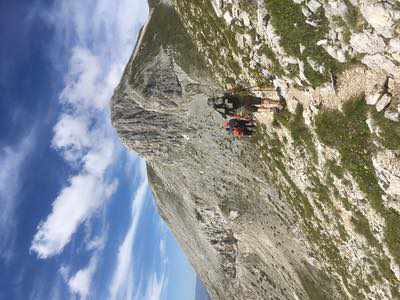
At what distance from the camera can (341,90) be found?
20.6 meters

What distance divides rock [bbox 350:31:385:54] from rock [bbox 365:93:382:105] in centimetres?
235

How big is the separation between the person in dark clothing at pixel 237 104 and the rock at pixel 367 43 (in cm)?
1122

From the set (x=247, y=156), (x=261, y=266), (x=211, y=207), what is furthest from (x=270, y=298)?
(x=247, y=156)

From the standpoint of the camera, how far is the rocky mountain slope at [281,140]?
63.0 feet

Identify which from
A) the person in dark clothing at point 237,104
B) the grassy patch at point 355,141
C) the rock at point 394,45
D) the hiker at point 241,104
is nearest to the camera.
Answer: the rock at point 394,45

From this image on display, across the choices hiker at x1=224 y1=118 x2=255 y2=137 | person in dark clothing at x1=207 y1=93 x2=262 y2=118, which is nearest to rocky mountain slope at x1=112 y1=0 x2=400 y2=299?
person in dark clothing at x1=207 y1=93 x2=262 y2=118

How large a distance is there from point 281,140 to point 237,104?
225 inches

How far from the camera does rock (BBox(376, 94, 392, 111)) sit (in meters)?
18.0

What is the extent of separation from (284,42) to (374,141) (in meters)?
8.88

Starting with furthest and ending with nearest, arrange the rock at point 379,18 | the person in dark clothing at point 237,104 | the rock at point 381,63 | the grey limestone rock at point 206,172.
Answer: the grey limestone rock at point 206,172
the person in dark clothing at point 237,104
the rock at point 381,63
the rock at point 379,18

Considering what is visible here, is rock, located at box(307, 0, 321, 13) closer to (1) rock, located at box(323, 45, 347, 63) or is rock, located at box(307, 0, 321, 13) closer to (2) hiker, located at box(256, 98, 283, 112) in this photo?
(1) rock, located at box(323, 45, 347, 63)

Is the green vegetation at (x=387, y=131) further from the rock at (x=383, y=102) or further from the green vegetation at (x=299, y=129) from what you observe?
the green vegetation at (x=299, y=129)

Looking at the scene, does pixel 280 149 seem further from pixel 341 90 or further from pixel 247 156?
pixel 341 90

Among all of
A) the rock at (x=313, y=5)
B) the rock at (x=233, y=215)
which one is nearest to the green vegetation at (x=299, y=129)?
the rock at (x=313, y=5)
